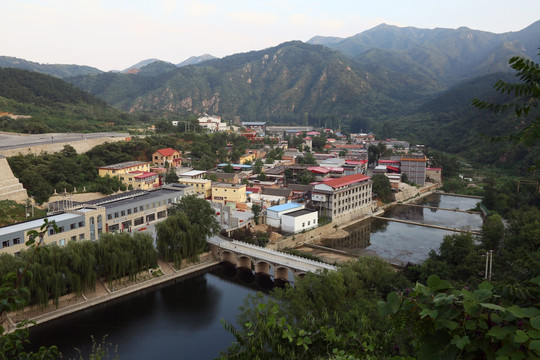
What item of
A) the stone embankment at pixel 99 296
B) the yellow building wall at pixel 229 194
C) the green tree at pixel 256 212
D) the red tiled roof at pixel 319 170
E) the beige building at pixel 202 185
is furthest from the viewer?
the red tiled roof at pixel 319 170

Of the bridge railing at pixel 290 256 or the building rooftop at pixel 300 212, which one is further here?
the building rooftop at pixel 300 212

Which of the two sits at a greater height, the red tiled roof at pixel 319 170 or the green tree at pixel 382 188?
the red tiled roof at pixel 319 170

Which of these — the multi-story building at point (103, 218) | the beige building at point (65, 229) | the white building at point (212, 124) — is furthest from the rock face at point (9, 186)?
the white building at point (212, 124)

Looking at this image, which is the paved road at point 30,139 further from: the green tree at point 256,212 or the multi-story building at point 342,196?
the multi-story building at point 342,196

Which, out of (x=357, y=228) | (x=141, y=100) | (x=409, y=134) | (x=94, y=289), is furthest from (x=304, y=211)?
(x=141, y=100)

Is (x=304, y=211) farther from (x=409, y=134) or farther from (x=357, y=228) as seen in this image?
(x=409, y=134)

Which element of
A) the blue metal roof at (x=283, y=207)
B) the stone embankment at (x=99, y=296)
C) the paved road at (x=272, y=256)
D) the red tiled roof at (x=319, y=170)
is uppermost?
the red tiled roof at (x=319, y=170)

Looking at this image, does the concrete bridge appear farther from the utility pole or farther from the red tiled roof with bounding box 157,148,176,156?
the red tiled roof with bounding box 157,148,176,156
